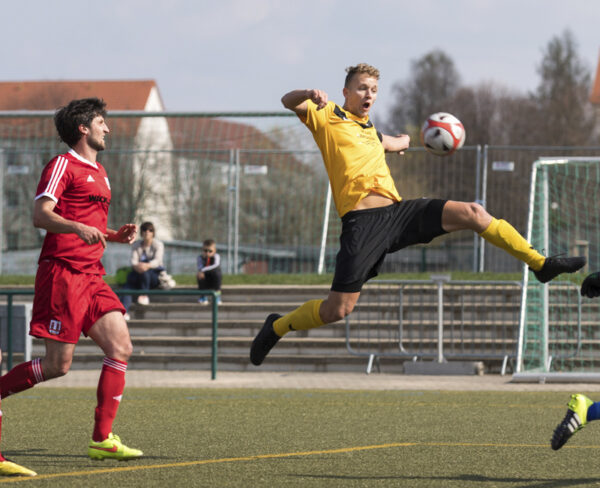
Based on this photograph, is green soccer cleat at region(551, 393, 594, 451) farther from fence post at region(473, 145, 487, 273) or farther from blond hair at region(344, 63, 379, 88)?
fence post at region(473, 145, 487, 273)

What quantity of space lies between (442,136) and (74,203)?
9.47ft

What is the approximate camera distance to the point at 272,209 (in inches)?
826

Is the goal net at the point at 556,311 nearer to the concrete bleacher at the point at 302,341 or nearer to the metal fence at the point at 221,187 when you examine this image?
the concrete bleacher at the point at 302,341

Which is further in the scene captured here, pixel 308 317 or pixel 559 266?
pixel 308 317

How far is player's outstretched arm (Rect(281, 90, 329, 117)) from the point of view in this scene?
7172 millimetres

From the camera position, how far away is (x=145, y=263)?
1808cm

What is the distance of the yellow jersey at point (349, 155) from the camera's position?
736cm

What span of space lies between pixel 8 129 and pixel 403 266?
8.34 m

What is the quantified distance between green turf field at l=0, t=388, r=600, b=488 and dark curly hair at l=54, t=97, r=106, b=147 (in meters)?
2.00

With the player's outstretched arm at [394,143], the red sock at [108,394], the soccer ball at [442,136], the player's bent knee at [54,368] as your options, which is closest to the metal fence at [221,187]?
the soccer ball at [442,136]

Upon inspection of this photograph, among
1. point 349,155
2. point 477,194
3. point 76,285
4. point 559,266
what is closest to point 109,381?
point 76,285

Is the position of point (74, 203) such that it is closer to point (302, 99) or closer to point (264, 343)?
point (302, 99)

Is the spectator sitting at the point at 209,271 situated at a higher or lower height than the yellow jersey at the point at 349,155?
lower

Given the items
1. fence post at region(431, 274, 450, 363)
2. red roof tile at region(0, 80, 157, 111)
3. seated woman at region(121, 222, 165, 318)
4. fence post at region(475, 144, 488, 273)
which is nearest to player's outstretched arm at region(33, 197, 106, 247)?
fence post at region(431, 274, 450, 363)
